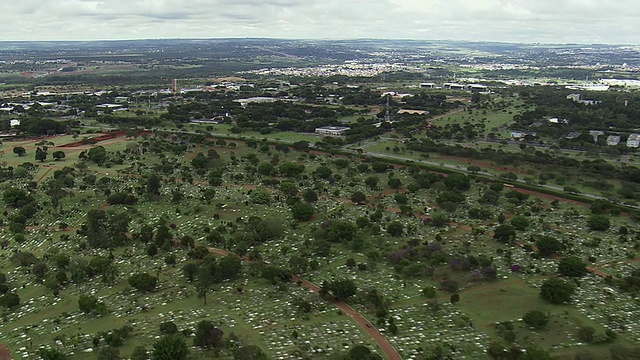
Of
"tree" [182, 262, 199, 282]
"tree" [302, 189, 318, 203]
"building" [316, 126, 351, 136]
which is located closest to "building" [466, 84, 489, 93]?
"building" [316, 126, 351, 136]

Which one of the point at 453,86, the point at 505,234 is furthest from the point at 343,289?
the point at 453,86

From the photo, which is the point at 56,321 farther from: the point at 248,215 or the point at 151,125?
the point at 151,125

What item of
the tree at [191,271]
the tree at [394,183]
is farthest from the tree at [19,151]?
the tree at [394,183]

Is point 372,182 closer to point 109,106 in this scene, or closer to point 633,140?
point 633,140

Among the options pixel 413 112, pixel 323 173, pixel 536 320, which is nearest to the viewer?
pixel 536 320

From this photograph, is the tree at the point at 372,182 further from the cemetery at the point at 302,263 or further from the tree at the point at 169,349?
the tree at the point at 169,349

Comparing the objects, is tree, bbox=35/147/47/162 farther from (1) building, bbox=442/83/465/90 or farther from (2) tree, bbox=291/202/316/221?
(1) building, bbox=442/83/465/90
